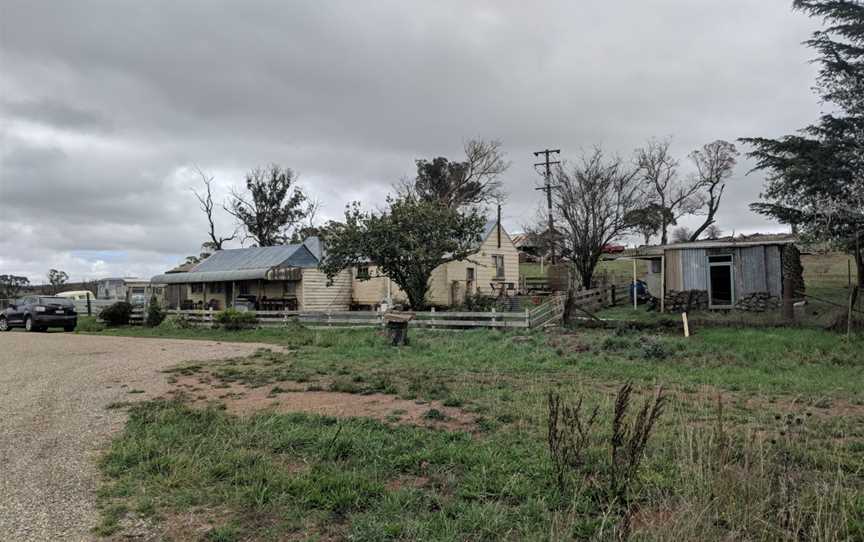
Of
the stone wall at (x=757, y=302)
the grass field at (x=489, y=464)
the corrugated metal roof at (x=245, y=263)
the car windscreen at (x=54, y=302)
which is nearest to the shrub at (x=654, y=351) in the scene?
the grass field at (x=489, y=464)

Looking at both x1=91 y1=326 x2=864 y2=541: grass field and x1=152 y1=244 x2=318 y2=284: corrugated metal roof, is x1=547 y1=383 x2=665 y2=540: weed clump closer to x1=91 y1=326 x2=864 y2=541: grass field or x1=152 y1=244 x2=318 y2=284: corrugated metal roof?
x1=91 y1=326 x2=864 y2=541: grass field

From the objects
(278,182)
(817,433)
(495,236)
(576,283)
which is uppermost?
(278,182)

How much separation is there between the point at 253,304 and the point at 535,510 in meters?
27.4

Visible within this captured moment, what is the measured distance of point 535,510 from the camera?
387cm

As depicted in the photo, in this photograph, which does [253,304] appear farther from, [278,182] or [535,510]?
[535,510]

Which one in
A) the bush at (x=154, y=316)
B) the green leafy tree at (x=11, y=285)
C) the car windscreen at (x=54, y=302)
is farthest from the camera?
the green leafy tree at (x=11, y=285)

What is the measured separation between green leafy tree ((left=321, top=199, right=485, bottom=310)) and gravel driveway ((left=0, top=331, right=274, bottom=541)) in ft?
29.2

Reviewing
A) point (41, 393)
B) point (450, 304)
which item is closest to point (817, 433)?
point (41, 393)

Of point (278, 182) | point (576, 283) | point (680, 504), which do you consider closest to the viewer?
point (680, 504)

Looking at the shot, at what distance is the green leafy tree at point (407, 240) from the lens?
22.2m

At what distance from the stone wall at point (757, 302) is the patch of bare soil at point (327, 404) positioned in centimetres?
1658

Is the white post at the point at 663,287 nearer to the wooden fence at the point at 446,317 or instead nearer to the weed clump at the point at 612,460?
the wooden fence at the point at 446,317

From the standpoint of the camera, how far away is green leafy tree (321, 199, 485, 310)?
2220cm

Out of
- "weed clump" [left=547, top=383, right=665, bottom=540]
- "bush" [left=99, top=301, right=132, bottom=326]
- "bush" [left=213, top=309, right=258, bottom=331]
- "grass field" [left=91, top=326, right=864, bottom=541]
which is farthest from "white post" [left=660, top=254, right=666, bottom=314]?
"bush" [left=99, top=301, right=132, bottom=326]
